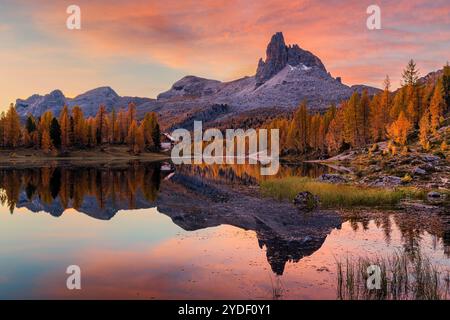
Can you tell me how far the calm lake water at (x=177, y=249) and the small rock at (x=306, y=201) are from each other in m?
3.39

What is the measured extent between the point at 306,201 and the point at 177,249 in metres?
18.1

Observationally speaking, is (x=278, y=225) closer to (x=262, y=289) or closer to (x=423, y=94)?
(x=262, y=289)

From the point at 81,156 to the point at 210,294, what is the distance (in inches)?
4699

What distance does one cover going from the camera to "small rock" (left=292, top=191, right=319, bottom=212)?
3653 centimetres

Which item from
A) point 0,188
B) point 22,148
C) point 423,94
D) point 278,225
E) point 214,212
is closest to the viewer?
point 278,225

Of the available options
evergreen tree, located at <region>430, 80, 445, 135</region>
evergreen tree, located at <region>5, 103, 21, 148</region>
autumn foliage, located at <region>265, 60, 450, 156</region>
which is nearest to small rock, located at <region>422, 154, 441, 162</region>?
autumn foliage, located at <region>265, 60, 450, 156</region>

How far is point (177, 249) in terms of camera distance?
2395 cm

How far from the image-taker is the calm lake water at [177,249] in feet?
55.2

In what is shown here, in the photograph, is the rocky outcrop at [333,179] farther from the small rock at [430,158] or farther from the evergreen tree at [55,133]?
the evergreen tree at [55,133]

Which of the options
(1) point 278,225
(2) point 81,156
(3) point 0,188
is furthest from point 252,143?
(1) point 278,225

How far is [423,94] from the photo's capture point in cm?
10662

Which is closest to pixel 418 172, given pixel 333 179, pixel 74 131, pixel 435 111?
pixel 333 179

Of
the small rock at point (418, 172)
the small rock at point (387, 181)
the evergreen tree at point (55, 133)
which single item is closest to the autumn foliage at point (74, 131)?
the evergreen tree at point (55, 133)

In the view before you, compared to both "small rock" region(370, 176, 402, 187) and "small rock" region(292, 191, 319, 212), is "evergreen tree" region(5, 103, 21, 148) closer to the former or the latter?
"small rock" region(292, 191, 319, 212)
